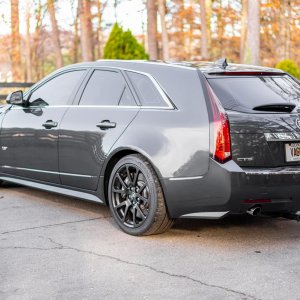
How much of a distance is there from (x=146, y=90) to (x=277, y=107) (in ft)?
3.99

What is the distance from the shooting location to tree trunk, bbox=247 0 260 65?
2070cm

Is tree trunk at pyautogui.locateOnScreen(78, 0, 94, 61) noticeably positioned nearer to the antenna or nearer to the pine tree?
the pine tree

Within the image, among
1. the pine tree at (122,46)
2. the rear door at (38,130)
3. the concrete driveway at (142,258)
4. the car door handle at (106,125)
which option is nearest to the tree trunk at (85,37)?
the pine tree at (122,46)

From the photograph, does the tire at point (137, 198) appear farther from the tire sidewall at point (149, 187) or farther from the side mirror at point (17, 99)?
the side mirror at point (17, 99)

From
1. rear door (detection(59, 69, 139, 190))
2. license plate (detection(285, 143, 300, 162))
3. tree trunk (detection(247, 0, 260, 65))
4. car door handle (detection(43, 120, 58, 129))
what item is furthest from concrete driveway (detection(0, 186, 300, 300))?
tree trunk (detection(247, 0, 260, 65))

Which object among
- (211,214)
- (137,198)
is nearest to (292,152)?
(211,214)

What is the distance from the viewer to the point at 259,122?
5172 mm

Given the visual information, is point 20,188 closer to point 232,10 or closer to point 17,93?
point 17,93

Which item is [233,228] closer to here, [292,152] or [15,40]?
[292,152]

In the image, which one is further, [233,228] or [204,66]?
[233,228]

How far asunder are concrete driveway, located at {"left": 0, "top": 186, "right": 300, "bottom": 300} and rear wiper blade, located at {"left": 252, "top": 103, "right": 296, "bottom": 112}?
1.15 m

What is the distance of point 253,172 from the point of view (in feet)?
16.7

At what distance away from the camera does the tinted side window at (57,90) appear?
22.2 feet

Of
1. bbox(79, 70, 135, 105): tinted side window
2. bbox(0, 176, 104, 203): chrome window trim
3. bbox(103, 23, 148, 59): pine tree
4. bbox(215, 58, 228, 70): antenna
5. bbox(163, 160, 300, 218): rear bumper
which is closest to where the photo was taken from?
bbox(163, 160, 300, 218): rear bumper
